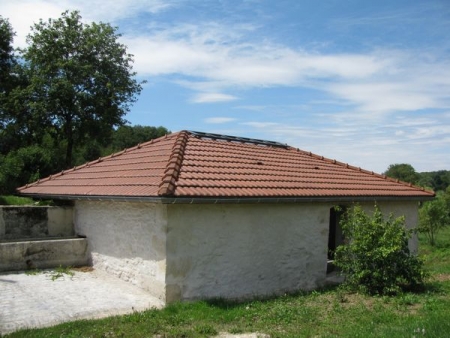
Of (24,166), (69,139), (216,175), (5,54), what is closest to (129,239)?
(216,175)

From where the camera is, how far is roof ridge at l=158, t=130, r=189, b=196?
7972 millimetres

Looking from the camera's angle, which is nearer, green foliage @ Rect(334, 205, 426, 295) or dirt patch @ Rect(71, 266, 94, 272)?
green foliage @ Rect(334, 205, 426, 295)

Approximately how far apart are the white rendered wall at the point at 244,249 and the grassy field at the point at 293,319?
60cm

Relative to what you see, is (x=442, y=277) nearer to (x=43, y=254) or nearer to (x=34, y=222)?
(x=43, y=254)

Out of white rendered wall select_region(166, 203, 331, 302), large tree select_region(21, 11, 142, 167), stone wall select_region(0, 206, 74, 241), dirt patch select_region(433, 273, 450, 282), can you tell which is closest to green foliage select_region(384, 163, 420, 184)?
large tree select_region(21, 11, 142, 167)

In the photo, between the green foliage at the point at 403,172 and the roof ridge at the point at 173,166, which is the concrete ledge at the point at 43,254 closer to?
the roof ridge at the point at 173,166

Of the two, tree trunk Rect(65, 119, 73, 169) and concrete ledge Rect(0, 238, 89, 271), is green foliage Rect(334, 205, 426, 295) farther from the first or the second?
tree trunk Rect(65, 119, 73, 169)

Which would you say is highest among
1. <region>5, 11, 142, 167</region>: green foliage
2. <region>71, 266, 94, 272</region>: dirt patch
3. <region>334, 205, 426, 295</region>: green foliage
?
<region>5, 11, 142, 167</region>: green foliage

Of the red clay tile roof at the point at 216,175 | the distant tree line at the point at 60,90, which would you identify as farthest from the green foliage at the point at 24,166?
the red clay tile roof at the point at 216,175

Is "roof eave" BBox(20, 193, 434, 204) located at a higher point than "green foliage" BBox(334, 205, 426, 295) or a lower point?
higher

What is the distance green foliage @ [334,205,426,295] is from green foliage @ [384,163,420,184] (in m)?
46.9

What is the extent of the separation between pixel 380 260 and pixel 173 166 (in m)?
4.97

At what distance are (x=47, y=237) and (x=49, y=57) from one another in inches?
872

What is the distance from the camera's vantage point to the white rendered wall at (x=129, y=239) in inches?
334
